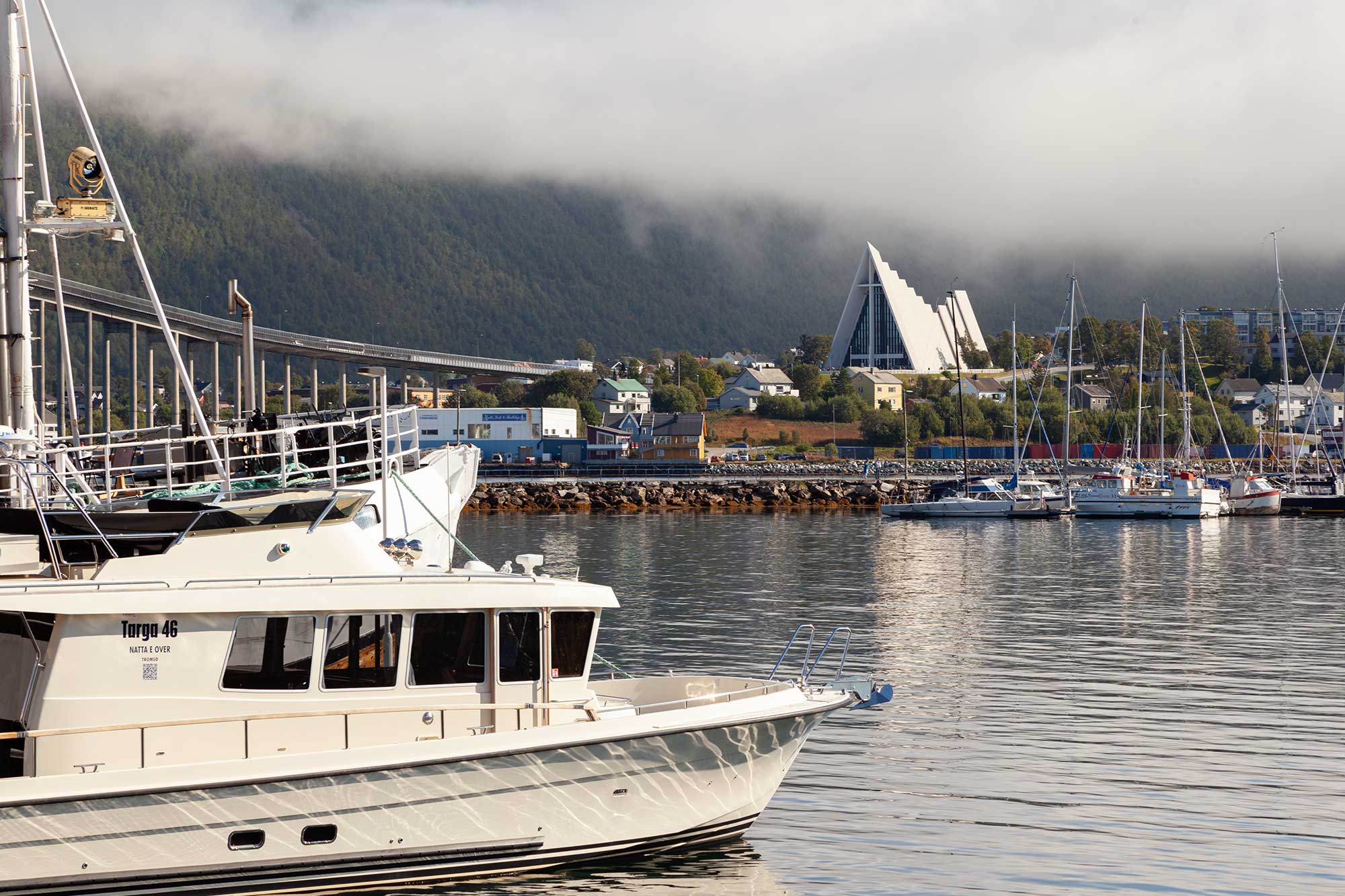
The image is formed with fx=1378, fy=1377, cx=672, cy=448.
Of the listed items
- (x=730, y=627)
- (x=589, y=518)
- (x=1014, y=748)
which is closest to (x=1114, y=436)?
(x=589, y=518)

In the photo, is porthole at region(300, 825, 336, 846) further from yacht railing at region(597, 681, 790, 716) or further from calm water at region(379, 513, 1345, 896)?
yacht railing at region(597, 681, 790, 716)

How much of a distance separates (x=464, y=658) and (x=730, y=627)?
21.5 meters

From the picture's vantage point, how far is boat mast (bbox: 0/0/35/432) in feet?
62.4

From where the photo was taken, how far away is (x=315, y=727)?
1375 cm

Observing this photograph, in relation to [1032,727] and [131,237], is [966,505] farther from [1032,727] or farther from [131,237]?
[131,237]

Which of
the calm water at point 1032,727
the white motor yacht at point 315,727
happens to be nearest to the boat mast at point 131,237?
the white motor yacht at point 315,727

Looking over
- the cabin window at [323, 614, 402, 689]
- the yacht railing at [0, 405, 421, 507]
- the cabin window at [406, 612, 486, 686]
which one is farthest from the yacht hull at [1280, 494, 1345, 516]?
the cabin window at [323, 614, 402, 689]

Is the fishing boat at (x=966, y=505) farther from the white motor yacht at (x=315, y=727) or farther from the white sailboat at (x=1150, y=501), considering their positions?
the white motor yacht at (x=315, y=727)

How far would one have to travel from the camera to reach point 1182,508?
91.0 metres

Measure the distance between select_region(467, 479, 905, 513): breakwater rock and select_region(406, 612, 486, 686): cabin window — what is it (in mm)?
88291

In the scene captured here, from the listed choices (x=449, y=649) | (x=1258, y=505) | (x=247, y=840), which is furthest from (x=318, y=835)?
(x=1258, y=505)

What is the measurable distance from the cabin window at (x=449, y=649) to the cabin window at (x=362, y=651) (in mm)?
211

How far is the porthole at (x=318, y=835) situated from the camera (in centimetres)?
1309

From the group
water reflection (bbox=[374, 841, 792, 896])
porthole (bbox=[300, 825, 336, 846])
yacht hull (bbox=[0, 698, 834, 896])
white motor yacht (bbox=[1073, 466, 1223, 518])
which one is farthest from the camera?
white motor yacht (bbox=[1073, 466, 1223, 518])
